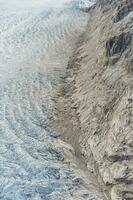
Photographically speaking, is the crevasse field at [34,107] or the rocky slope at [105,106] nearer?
the crevasse field at [34,107]

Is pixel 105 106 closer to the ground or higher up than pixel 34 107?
closer to the ground

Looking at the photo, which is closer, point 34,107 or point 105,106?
point 105,106

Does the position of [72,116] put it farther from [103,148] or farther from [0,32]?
[0,32]

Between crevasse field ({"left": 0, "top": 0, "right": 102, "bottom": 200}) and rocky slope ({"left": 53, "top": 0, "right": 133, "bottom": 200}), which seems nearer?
crevasse field ({"left": 0, "top": 0, "right": 102, "bottom": 200})

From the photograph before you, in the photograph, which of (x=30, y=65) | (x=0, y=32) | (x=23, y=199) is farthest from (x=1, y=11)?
(x=23, y=199)
